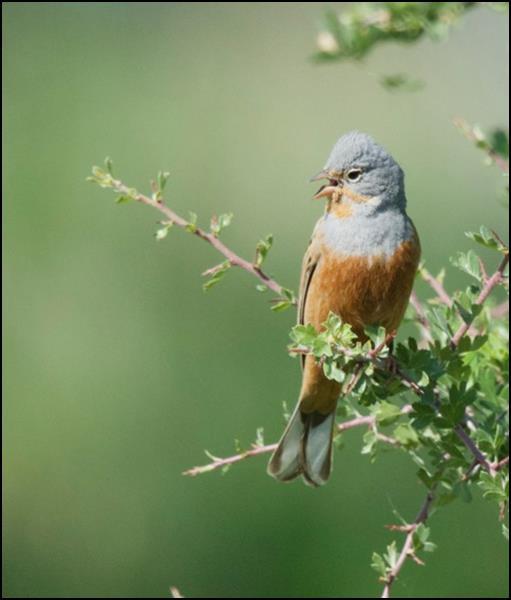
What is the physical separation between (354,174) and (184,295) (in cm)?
464

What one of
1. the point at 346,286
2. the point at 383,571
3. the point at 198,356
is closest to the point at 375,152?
the point at 346,286

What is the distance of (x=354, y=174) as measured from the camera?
145 inches

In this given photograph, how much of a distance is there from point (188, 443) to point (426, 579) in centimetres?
166

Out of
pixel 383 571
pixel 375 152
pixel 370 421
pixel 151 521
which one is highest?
pixel 375 152

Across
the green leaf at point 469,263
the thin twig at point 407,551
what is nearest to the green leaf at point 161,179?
the green leaf at point 469,263

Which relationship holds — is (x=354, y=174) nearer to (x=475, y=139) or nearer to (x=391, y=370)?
(x=475, y=139)

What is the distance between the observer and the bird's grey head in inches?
143

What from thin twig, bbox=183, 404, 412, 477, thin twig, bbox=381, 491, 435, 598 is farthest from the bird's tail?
thin twig, bbox=381, 491, 435, 598

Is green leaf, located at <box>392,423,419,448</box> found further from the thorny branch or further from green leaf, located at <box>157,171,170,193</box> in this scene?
green leaf, located at <box>157,171,170,193</box>

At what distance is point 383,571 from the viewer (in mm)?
3242

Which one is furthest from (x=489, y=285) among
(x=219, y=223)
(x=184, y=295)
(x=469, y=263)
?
(x=184, y=295)

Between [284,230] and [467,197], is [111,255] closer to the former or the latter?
[284,230]

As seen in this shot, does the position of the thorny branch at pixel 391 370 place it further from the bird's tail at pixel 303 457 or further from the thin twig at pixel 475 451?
the bird's tail at pixel 303 457

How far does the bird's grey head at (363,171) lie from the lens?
3.63m
